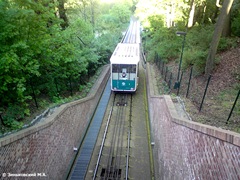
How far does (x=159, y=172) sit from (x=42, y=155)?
18.7ft

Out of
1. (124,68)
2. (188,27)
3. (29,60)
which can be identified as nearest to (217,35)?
(124,68)

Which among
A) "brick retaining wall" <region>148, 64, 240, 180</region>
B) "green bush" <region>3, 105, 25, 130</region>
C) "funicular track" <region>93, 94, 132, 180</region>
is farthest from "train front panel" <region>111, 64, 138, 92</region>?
"green bush" <region>3, 105, 25, 130</region>

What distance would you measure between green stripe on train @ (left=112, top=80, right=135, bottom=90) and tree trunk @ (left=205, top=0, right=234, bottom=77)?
583 centimetres

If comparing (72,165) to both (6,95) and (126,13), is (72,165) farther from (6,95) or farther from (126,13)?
(126,13)

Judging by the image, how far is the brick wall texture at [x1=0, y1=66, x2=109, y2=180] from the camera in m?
5.62

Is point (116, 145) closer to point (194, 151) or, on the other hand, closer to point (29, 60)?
point (194, 151)

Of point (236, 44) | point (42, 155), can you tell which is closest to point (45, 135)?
point (42, 155)

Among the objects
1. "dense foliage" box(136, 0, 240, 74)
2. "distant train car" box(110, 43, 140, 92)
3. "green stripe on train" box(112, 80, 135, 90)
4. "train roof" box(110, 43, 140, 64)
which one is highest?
"dense foliage" box(136, 0, 240, 74)

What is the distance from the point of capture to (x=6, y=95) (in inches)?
332

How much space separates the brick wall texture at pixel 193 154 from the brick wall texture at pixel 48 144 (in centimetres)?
479

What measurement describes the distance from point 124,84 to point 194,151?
10365mm

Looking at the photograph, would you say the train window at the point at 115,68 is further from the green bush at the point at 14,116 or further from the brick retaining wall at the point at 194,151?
the green bush at the point at 14,116

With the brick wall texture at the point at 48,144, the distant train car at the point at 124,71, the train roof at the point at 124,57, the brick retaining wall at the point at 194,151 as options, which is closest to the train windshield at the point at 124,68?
the distant train car at the point at 124,71

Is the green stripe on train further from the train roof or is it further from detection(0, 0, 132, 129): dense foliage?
detection(0, 0, 132, 129): dense foliage
